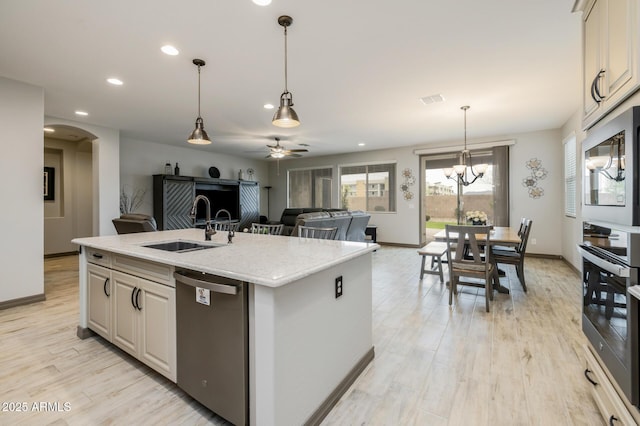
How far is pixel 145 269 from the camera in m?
1.95

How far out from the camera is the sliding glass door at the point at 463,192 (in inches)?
247

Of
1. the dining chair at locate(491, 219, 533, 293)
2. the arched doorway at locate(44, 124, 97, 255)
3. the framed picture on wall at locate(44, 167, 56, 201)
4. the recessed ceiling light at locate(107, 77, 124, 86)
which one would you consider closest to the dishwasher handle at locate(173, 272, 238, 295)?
the recessed ceiling light at locate(107, 77, 124, 86)

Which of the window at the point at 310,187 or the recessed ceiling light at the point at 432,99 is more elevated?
the recessed ceiling light at the point at 432,99

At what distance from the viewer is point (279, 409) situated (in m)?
1.34

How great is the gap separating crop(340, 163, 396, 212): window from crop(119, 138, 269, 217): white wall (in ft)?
11.3

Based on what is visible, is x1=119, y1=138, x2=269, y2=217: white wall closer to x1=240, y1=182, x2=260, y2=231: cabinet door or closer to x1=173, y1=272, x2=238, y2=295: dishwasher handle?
x1=240, y1=182, x2=260, y2=231: cabinet door

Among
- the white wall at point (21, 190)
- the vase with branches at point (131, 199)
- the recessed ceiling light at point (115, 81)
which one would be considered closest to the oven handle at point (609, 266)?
the recessed ceiling light at point (115, 81)

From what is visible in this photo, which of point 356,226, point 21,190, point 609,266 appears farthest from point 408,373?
point 21,190

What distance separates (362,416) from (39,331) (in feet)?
10.4

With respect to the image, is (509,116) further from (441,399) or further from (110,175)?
(110,175)

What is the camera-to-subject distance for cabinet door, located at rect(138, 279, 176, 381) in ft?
5.83

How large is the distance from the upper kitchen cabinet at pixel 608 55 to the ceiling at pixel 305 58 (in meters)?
0.58

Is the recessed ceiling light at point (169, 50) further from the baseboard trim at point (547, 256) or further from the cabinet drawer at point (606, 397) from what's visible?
the baseboard trim at point (547, 256)

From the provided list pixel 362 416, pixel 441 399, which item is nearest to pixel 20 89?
pixel 362 416
